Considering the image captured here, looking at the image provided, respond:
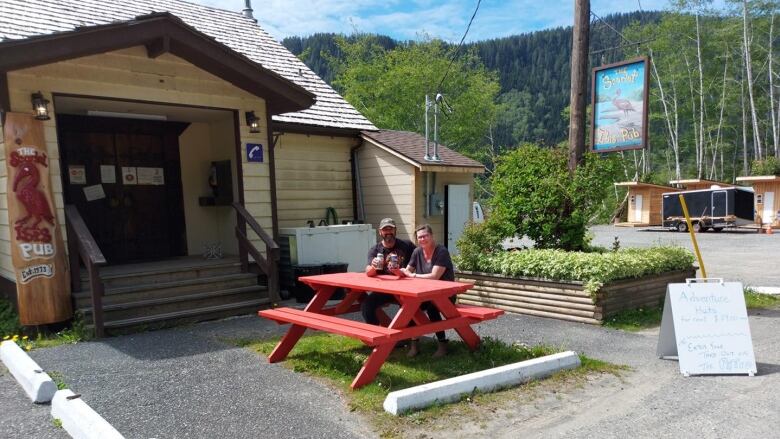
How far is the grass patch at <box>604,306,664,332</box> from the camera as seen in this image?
21.2ft

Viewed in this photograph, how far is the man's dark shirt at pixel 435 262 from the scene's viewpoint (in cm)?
524

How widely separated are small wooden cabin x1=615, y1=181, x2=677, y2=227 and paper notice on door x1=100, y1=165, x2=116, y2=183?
91.4 ft

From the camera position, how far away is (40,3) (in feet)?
28.3

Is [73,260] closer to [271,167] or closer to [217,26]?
[271,167]

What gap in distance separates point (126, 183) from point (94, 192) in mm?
532

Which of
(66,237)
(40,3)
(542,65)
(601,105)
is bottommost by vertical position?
(66,237)

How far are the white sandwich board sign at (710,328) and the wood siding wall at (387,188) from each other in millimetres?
6677

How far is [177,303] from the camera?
277 inches

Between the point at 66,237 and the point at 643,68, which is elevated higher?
the point at 643,68

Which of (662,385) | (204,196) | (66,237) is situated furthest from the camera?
(204,196)

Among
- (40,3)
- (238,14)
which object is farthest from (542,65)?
(40,3)

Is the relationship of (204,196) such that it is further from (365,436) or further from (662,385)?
(662,385)

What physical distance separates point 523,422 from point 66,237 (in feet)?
19.5

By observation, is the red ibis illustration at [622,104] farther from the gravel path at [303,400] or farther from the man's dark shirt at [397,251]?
the man's dark shirt at [397,251]
